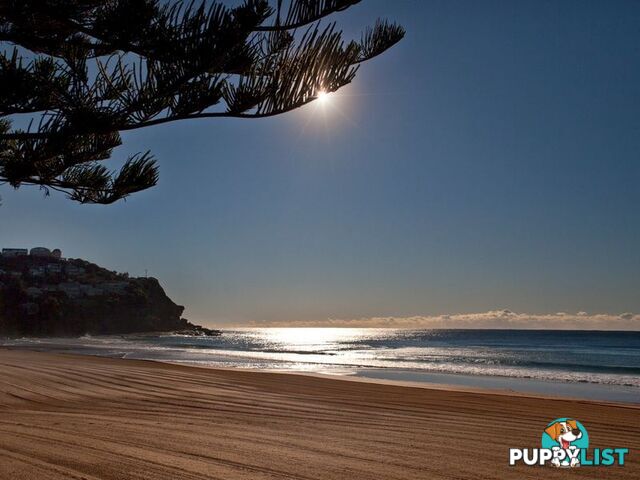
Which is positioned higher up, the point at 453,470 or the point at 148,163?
the point at 148,163

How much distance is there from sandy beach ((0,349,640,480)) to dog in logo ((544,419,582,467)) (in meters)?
0.16

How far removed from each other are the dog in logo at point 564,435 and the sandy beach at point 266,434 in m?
0.16

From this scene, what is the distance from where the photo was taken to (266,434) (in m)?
5.52

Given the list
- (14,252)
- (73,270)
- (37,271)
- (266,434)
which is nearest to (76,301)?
(37,271)

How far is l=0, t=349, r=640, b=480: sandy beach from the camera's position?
399 cm

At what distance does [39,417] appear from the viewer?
6219mm

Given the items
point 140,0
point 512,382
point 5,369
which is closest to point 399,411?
point 140,0

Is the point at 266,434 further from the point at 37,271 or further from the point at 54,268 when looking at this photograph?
the point at 54,268

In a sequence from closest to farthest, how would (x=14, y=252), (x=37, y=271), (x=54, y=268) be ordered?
(x=37, y=271) → (x=54, y=268) → (x=14, y=252)

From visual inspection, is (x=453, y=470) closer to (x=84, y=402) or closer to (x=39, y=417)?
(x=39, y=417)

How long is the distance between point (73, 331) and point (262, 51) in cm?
8101

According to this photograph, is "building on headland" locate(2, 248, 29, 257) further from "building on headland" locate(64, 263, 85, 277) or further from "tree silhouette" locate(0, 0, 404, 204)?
"tree silhouette" locate(0, 0, 404, 204)

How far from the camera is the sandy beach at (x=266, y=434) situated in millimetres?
3988

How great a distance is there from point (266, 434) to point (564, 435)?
143 inches
